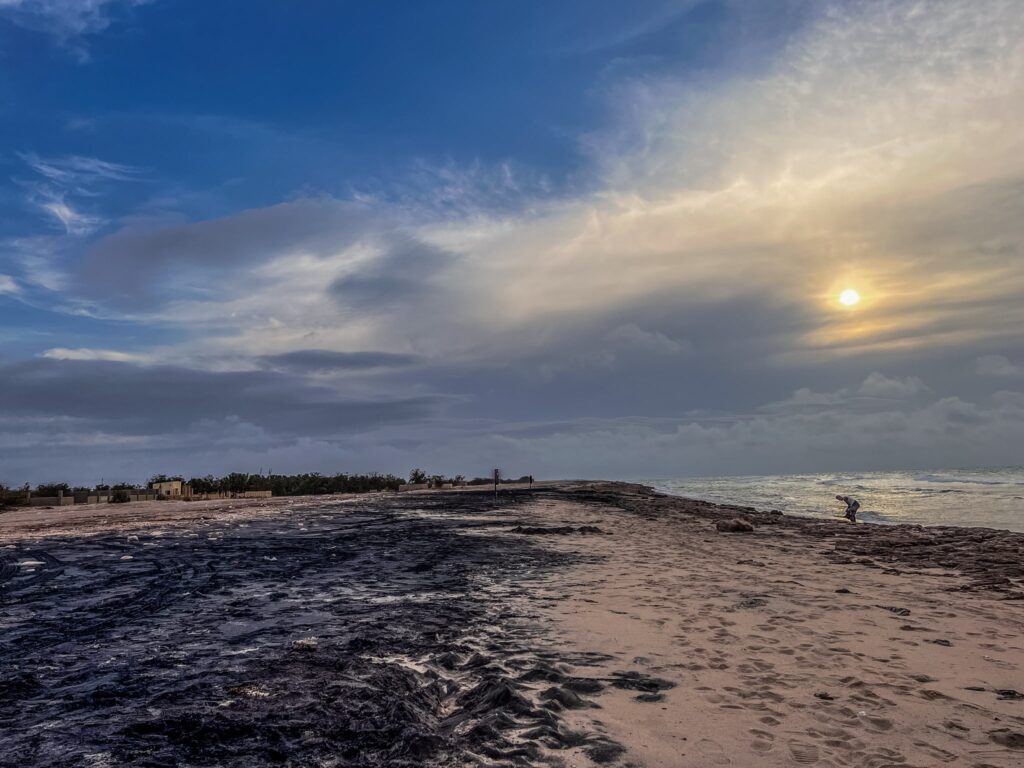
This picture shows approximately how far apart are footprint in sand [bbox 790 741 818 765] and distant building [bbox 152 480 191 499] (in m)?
67.8

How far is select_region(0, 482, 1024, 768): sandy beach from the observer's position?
498 cm

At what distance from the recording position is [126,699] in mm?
5852

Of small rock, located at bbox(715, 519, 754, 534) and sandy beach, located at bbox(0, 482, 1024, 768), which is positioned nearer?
sandy beach, located at bbox(0, 482, 1024, 768)

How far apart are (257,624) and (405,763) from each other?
504 centimetres

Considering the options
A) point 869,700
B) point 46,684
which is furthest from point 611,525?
point 46,684

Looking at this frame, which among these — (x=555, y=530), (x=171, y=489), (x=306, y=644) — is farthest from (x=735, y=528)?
(x=171, y=489)

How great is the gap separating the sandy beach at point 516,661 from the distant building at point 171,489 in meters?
52.1

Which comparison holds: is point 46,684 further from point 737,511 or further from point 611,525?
point 737,511

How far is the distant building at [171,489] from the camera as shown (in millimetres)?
61719

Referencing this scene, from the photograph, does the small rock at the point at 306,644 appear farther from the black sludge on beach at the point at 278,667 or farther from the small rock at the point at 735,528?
the small rock at the point at 735,528

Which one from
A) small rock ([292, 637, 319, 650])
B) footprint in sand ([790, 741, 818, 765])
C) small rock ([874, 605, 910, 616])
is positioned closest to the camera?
footprint in sand ([790, 741, 818, 765])

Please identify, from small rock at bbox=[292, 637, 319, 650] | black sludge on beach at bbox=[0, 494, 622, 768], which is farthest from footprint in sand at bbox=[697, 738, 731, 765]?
small rock at bbox=[292, 637, 319, 650]

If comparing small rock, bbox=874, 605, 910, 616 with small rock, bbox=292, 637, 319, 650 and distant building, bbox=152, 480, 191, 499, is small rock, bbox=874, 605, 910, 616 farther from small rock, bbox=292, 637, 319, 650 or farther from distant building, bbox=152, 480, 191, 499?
distant building, bbox=152, 480, 191, 499

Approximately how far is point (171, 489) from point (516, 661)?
6644cm
